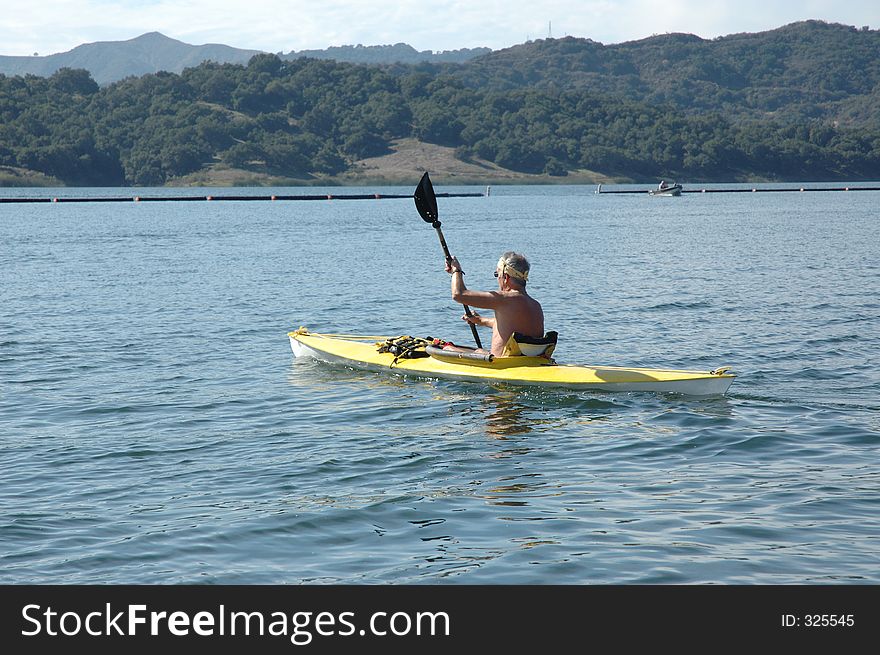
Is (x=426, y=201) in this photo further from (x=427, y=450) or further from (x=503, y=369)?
(x=427, y=450)

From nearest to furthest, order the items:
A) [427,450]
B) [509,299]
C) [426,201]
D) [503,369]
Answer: [427,450]
[509,299]
[503,369]
[426,201]

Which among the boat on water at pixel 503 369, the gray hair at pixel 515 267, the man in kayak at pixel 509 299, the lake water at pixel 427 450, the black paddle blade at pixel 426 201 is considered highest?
the black paddle blade at pixel 426 201

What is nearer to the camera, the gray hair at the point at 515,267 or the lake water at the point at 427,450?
the lake water at the point at 427,450

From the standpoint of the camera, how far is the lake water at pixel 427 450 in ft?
28.6

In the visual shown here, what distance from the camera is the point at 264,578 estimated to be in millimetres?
8305

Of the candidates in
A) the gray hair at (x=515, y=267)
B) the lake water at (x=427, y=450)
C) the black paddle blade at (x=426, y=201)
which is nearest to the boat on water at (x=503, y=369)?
the lake water at (x=427, y=450)

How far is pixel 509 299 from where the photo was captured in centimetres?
1452

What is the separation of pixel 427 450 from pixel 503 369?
Answer: 10.4 ft

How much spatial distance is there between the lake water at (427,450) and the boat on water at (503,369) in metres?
0.22

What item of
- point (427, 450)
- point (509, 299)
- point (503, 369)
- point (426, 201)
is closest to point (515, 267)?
point (509, 299)

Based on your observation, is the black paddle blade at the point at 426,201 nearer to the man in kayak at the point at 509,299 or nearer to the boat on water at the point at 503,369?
the boat on water at the point at 503,369

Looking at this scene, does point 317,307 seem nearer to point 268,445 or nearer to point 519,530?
point 268,445

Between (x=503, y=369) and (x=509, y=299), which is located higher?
(x=509, y=299)

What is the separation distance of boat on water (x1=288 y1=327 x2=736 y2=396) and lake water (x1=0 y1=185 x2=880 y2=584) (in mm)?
216
